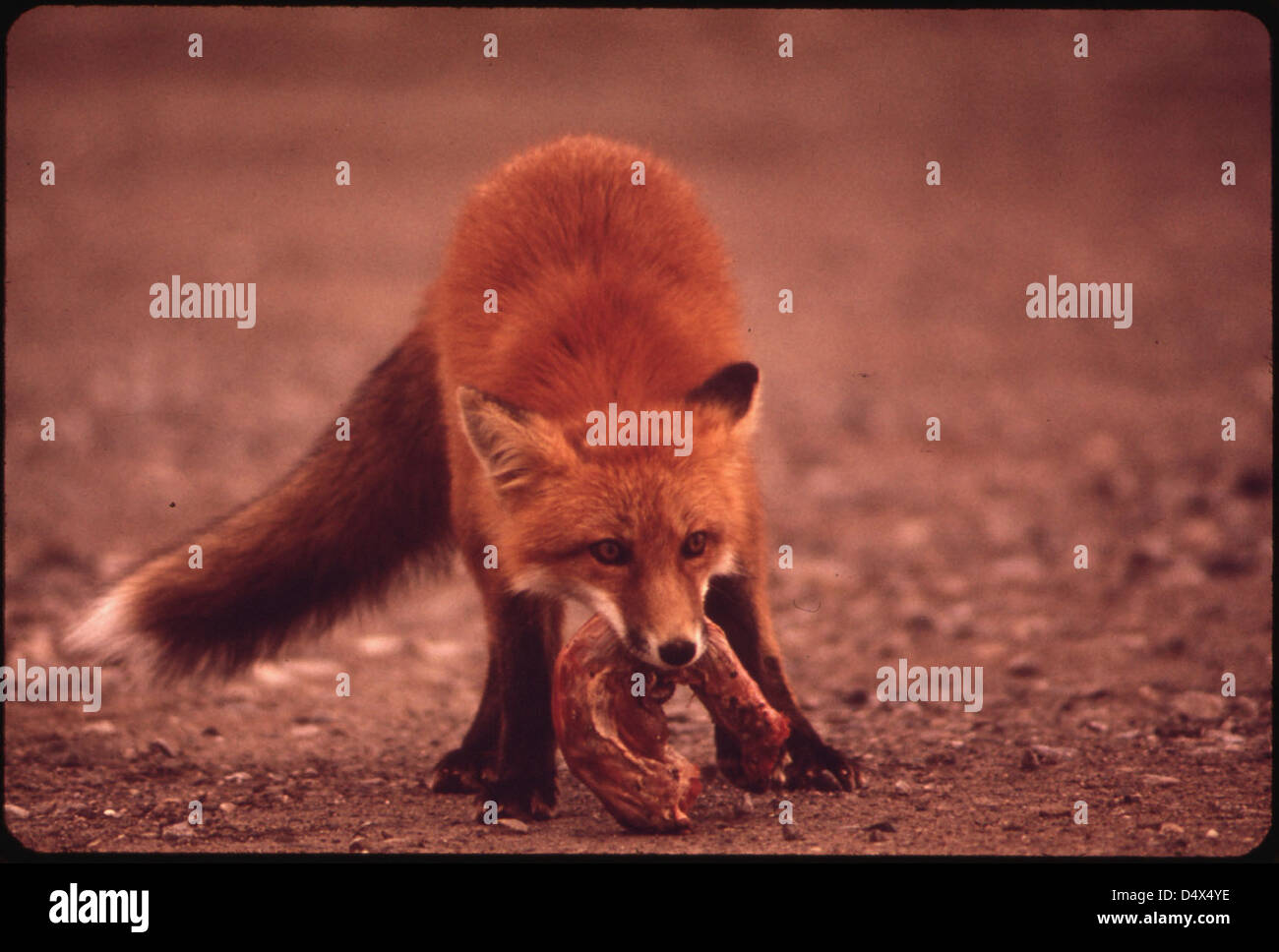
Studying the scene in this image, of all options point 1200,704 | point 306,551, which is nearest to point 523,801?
point 306,551

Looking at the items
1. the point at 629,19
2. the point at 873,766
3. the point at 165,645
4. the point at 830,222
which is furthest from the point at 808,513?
the point at 629,19

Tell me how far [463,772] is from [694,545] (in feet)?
5.29

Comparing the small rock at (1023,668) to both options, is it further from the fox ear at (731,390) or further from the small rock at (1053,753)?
the fox ear at (731,390)

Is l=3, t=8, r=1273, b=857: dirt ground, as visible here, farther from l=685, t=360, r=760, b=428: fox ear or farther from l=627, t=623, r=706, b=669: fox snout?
l=685, t=360, r=760, b=428: fox ear

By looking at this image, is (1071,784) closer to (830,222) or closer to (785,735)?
(785,735)

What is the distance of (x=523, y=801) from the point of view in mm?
5109

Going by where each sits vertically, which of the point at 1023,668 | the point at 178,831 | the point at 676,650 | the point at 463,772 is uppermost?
the point at 676,650

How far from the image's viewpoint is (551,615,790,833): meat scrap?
4.61 m

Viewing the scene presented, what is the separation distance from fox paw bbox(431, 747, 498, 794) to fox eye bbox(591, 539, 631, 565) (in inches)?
53.4

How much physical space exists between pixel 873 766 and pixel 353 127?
1589cm

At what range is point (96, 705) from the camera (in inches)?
269

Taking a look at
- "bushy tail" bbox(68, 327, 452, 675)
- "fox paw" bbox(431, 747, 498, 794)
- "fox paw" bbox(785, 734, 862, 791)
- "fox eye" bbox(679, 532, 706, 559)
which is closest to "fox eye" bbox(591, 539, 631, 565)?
"fox eye" bbox(679, 532, 706, 559)

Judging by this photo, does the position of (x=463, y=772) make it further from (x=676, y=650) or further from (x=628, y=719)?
(x=676, y=650)

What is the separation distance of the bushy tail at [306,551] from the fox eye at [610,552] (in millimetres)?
1567
